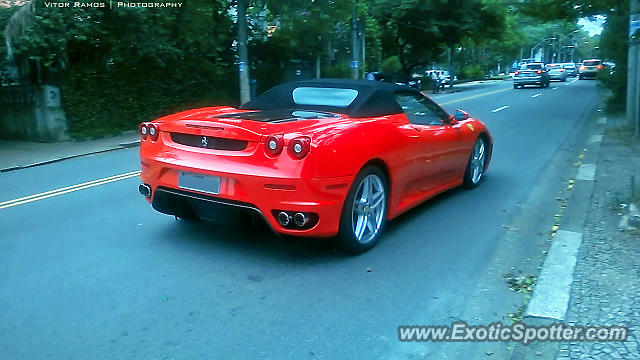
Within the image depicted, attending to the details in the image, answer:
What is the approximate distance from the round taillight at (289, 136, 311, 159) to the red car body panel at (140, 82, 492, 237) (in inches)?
1.2

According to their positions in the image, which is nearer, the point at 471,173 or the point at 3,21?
the point at 471,173

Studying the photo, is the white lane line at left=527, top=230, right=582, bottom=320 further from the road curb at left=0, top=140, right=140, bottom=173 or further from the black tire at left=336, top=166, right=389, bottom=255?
the road curb at left=0, top=140, right=140, bottom=173

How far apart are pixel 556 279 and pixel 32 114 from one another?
46.5ft

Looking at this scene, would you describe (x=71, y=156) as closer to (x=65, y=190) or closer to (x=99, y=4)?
(x=99, y=4)

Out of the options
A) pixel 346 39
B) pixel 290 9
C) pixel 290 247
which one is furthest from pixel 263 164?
pixel 346 39

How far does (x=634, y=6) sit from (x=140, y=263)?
11009 mm

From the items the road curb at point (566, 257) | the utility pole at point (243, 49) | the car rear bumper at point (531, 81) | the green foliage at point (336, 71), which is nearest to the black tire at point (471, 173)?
the road curb at point (566, 257)

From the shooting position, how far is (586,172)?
8336 millimetres

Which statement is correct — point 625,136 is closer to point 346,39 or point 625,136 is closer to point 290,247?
point 290,247

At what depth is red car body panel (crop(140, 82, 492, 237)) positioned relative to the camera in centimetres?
438

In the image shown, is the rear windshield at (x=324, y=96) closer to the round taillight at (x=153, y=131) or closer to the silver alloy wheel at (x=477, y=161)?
the round taillight at (x=153, y=131)

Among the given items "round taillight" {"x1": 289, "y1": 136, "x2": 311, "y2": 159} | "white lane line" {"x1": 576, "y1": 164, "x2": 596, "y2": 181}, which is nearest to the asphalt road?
"round taillight" {"x1": 289, "y1": 136, "x2": 311, "y2": 159}

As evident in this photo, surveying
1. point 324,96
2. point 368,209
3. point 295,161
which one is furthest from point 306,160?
point 324,96

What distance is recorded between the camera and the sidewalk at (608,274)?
331 centimetres
